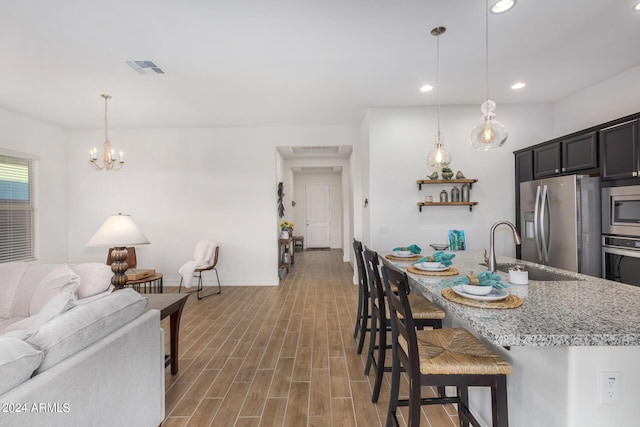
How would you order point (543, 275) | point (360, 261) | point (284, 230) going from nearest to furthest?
point (543, 275)
point (360, 261)
point (284, 230)

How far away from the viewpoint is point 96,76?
133 inches

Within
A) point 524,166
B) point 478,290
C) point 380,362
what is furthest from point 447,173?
point 478,290

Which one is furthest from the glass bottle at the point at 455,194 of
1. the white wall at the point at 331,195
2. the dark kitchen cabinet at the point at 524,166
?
the white wall at the point at 331,195

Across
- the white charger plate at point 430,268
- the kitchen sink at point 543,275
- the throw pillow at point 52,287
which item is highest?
the white charger plate at point 430,268

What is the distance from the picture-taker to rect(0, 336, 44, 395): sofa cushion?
0.99 m

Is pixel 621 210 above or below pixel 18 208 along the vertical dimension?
below

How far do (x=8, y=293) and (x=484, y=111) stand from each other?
4.07 meters

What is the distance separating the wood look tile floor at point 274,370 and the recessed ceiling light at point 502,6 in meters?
2.85

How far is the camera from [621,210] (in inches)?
117

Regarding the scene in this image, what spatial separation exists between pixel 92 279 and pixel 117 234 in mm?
418

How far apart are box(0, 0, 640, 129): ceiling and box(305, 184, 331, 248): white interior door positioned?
5916mm

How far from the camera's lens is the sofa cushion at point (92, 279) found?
250cm

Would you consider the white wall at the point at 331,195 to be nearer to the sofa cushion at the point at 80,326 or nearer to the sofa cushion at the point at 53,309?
the sofa cushion at the point at 80,326

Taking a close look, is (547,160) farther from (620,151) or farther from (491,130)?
(491,130)
